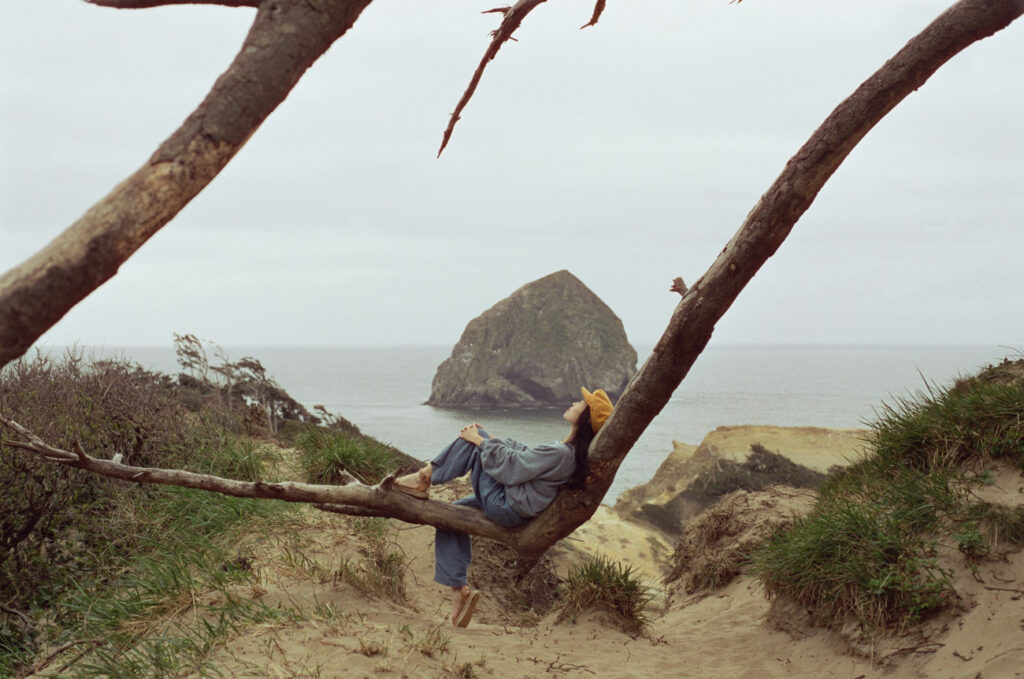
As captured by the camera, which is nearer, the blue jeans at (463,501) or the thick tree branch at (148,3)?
the thick tree branch at (148,3)

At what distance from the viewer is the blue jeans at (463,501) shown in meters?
5.22

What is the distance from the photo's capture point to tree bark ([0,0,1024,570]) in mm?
2416

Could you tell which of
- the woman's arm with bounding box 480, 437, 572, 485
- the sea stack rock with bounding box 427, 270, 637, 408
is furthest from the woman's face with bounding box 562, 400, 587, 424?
the sea stack rock with bounding box 427, 270, 637, 408

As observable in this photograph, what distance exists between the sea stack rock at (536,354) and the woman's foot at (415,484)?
2245cm

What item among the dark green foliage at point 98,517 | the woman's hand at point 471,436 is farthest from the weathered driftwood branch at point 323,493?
the dark green foliage at point 98,517

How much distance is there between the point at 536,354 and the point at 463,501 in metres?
22.7

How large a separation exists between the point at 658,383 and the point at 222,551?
3814 millimetres

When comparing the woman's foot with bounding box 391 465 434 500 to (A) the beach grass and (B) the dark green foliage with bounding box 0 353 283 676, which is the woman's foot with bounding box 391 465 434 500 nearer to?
(B) the dark green foliage with bounding box 0 353 283 676

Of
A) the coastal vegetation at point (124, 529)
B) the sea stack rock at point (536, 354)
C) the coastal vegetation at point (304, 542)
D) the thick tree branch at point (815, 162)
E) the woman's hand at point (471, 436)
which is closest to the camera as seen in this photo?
the thick tree branch at point (815, 162)

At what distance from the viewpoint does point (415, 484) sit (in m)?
A: 5.08

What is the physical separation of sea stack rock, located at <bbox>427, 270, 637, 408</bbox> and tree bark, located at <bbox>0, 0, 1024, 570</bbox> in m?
22.6

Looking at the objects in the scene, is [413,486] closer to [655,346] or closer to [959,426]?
[655,346]

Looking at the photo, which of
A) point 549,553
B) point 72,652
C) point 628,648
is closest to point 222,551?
point 72,652

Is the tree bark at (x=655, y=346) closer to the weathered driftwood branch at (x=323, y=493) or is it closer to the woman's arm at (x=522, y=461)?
the weathered driftwood branch at (x=323, y=493)
